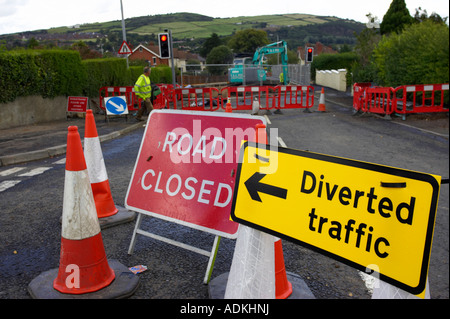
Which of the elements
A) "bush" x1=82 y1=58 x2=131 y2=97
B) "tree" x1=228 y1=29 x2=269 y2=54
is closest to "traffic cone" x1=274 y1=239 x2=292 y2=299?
"bush" x1=82 y1=58 x2=131 y2=97

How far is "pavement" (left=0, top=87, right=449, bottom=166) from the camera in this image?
31.6ft

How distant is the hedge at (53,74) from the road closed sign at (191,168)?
478 inches

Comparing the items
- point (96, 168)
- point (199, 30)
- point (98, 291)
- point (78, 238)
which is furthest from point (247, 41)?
point (98, 291)

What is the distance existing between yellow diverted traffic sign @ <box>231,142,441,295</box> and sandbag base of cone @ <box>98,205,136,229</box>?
8.83 ft

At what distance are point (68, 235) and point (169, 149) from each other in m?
1.16

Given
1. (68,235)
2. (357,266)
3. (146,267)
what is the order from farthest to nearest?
(146,267) < (68,235) < (357,266)

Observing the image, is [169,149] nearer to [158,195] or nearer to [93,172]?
[158,195]

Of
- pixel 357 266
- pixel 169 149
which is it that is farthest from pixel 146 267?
pixel 357 266

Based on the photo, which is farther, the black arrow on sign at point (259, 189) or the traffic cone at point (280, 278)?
the traffic cone at point (280, 278)

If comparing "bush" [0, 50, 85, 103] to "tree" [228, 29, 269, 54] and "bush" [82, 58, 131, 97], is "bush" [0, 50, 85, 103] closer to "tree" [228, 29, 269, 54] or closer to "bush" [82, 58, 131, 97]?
"bush" [82, 58, 131, 97]

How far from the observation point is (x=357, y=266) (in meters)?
2.10

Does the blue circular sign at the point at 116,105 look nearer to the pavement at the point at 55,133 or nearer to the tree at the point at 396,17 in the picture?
the pavement at the point at 55,133

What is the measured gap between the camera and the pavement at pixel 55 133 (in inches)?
380

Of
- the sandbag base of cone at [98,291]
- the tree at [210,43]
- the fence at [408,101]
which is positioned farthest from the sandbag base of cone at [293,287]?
the tree at [210,43]
